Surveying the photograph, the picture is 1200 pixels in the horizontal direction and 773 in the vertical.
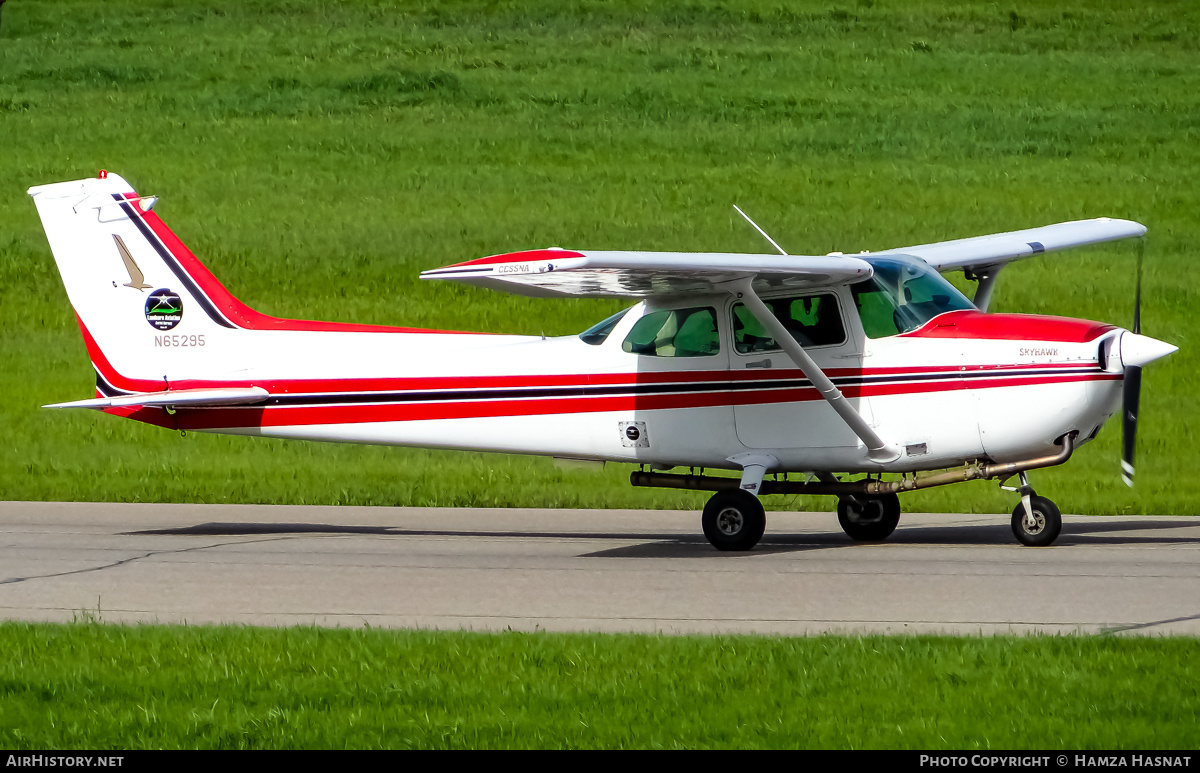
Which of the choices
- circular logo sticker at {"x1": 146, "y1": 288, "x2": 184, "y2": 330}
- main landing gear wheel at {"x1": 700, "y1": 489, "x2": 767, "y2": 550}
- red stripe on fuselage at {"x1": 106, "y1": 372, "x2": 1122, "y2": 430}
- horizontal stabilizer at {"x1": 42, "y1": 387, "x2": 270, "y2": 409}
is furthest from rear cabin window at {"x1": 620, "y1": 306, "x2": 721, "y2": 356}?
circular logo sticker at {"x1": 146, "y1": 288, "x2": 184, "y2": 330}

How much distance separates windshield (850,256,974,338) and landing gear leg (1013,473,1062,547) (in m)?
1.46

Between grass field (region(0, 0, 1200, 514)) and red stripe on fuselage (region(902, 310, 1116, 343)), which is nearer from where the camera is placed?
red stripe on fuselage (region(902, 310, 1116, 343))

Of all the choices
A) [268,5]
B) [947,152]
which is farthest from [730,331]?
[268,5]

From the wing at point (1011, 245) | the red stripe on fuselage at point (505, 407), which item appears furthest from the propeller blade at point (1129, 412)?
the wing at point (1011, 245)

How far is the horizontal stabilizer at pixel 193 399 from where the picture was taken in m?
→ 13.4

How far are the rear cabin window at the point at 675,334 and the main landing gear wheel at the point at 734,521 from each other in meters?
1.19

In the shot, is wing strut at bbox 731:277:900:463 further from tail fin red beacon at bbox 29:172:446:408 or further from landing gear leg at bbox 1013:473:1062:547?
tail fin red beacon at bbox 29:172:446:408

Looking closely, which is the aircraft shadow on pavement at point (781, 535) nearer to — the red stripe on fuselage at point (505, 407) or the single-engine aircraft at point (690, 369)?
the single-engine aircraft at point (690, 369)

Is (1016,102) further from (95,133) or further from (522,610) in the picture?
(522,610)

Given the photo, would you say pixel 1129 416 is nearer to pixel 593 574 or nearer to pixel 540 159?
pixel 593 574

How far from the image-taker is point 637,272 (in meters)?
11.1

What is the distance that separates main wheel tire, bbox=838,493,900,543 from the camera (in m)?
13.0

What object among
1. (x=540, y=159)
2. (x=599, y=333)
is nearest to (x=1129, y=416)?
(x=599, y=333)

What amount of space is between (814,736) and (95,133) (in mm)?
30004
